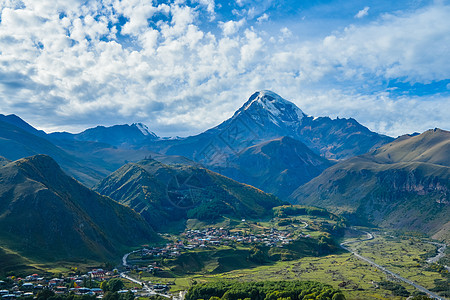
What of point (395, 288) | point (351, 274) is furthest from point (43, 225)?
point (395, 288)

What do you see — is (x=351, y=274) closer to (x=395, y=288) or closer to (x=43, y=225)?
(x=395, y=288)

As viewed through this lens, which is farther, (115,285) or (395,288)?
(395,288)

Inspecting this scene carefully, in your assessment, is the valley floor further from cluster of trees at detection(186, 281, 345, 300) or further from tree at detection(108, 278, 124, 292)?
tree at detection(108, 278, 124, 292)

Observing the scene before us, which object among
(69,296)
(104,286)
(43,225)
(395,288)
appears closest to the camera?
(69,296)

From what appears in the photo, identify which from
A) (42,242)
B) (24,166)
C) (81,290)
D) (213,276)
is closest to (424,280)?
(213,276)

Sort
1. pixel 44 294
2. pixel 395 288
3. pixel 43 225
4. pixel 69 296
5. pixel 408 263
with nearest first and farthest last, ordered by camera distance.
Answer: pixel 44 294 → pixel 69 296 → pixel 395 288 → pixel 43 225 → pixel 408 263

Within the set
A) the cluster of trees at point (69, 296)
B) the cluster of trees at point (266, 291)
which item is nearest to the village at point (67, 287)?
the cluster of trees at point (69, 296)

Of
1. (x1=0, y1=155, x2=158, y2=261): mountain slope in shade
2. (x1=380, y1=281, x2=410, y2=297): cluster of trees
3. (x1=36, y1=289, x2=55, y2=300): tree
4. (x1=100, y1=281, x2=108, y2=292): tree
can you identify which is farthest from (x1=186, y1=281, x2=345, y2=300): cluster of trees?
(x1=0, y1=155, x2=158, y2=261): mountain slope in shade

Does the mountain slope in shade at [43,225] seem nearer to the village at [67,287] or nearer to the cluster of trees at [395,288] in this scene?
the village at [67,287]
